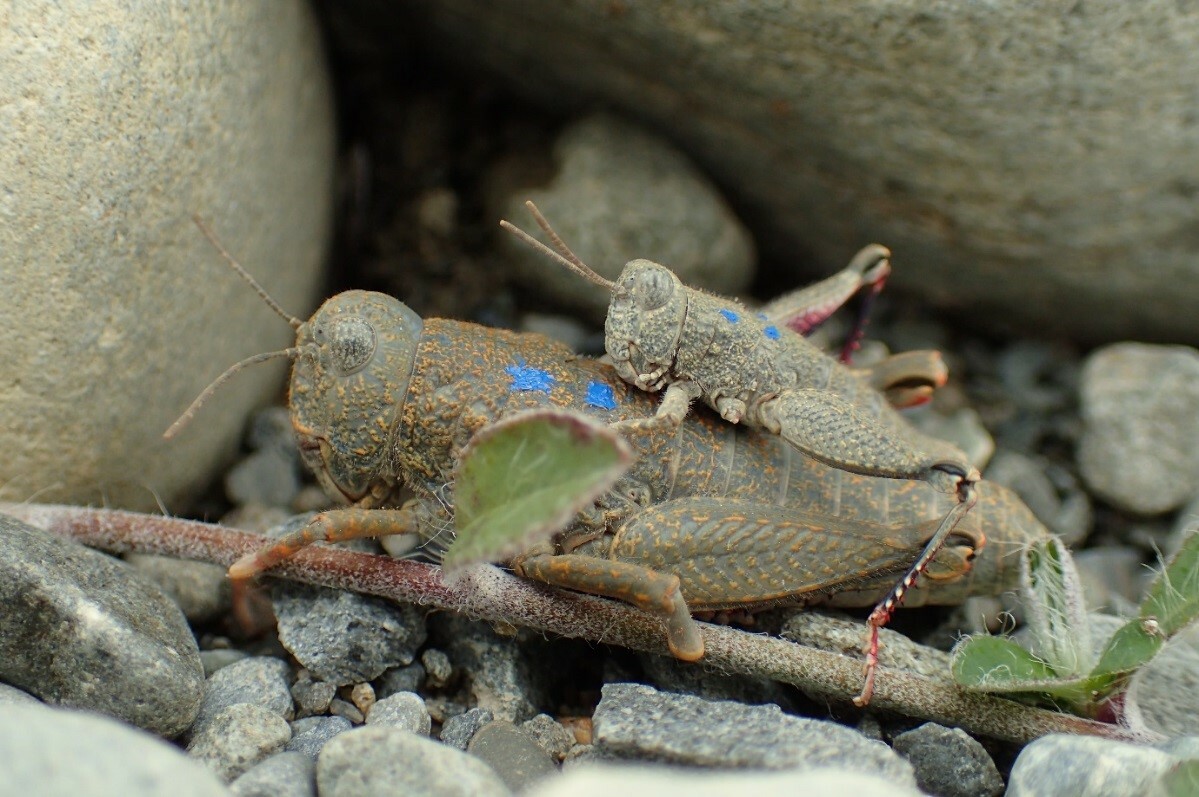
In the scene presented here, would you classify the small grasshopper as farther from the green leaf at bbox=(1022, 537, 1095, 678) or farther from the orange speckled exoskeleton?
the green leaf at bbox=(1022, 537, 1095, 678)

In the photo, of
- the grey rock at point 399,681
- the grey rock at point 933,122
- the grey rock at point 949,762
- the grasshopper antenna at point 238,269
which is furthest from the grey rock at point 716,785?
the grey rock at point 933,122

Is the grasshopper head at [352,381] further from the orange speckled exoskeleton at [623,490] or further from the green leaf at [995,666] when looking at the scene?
the green leaf at [995,666]

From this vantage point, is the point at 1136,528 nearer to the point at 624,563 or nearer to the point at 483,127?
the point at 624,563

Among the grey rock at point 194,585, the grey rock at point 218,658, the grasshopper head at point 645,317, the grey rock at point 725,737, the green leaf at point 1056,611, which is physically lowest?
the grey rock at point 218,658

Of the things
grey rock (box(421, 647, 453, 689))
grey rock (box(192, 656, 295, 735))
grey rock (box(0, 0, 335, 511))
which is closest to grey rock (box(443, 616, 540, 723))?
grey rock (box(421, 647, 453, 689))

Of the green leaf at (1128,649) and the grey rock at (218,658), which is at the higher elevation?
the green leaf at (1128,649)

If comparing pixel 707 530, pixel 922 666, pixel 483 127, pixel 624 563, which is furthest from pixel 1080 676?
pixel 483 127

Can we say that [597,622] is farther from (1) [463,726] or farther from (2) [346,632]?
(2) [346,632]
